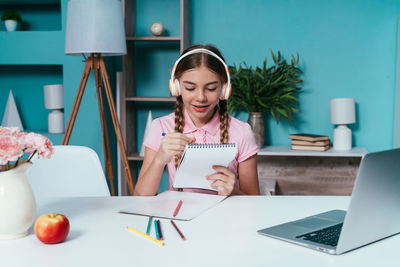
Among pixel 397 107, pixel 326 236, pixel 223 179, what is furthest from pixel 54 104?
pixel 326 236

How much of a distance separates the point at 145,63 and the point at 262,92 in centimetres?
103

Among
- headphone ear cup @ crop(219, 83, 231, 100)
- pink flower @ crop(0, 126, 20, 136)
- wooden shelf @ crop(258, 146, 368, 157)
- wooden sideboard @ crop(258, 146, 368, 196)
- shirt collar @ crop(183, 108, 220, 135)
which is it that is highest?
headphone ear cup @ crop(219, 83, 231, 100)

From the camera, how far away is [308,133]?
3.35m

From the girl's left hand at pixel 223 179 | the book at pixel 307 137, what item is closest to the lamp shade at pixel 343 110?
the book at pixel 307 137

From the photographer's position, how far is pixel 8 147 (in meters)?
0.97

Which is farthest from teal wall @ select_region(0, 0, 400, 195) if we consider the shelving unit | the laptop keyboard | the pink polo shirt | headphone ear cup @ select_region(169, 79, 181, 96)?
the laptop keyboard

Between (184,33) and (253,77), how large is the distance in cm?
62

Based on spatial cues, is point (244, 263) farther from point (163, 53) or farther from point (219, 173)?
point (163, 53)

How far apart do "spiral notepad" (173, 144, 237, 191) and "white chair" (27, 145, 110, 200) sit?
414mm

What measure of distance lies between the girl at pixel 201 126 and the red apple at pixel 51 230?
496 millimetres

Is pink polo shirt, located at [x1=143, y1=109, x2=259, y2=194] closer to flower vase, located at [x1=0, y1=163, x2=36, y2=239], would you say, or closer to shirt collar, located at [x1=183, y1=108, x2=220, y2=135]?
shirt collar, located at [x1=183, y1=108, x2=220, y2=135]

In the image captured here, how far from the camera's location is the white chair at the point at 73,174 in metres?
1.62

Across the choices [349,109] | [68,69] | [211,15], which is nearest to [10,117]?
[68,69]

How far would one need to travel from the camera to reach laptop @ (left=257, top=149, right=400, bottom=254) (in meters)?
0.86
